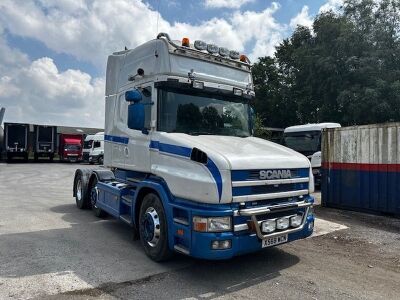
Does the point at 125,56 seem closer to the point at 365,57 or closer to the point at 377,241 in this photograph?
the point at 377,241

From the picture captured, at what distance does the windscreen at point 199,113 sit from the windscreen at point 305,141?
1079 centimetres

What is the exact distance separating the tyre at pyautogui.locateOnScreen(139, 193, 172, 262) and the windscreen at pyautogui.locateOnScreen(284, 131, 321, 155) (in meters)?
12.1

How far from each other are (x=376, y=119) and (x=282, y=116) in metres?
15.2

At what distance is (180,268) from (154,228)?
0.72m

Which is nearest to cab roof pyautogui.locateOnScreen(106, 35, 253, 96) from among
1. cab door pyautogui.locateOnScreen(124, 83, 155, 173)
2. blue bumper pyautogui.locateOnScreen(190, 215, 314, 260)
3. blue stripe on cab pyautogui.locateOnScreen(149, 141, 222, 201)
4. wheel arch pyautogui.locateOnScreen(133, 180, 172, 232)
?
cab door pyautogui.locateOnScreen(124, 83, 155, 173)

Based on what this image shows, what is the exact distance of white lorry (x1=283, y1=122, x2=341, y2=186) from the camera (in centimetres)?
1633

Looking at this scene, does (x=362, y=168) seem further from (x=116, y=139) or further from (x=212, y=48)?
(x=116, y=139)

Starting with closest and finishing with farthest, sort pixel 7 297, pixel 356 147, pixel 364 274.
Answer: pixel 7 297
pixel 364 274
pixel 356 147

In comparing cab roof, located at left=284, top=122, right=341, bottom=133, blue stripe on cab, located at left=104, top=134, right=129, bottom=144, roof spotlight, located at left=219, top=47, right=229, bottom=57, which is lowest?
blue stripe on cab, located at left=104, top=134, right=129, bottom=144

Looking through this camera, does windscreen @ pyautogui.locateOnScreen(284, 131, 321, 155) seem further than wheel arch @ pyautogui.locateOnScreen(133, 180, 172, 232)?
Yes

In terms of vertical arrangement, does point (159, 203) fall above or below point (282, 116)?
below

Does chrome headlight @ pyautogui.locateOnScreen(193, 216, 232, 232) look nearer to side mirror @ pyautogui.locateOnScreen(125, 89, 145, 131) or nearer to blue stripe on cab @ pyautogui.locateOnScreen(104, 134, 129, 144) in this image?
side mirror @ pyautogui.locateOnScreen(125, 89, 145, 131)

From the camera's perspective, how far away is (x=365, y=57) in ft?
87.7

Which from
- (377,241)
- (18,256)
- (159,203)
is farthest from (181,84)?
(377,241)
